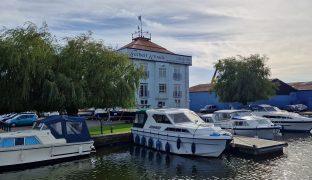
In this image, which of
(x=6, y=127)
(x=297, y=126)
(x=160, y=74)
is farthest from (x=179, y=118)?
(x=160, y=74)

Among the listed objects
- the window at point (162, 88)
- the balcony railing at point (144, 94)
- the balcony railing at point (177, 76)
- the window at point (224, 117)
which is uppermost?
the balcony railing at point (177, 76)

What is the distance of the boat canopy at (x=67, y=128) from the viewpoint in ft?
70.8

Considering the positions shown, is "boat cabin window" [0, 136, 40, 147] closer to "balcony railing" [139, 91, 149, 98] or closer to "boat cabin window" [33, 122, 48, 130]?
"boat cabin window" [33, 122, 48, 130]

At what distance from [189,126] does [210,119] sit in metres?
9.34

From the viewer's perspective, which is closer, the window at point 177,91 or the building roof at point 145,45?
the building roof at point 145,45

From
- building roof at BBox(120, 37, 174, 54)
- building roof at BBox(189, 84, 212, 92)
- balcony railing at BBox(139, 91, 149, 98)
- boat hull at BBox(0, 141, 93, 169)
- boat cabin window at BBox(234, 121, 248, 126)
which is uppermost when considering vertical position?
building roof at BBox(120, 37, 174, 54)

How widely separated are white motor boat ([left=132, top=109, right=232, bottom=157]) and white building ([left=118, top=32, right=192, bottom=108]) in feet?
65.2

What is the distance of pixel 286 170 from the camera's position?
717 inches

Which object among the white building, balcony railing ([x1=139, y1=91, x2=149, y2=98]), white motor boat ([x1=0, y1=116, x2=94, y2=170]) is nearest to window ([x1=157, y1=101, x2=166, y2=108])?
the white building

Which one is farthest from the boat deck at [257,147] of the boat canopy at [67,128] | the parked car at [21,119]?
the parked car at [21,119]

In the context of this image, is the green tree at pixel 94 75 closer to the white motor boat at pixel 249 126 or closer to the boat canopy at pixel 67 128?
the boat canopy at pixel 67 128

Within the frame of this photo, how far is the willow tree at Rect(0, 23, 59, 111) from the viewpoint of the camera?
2222 centimetres

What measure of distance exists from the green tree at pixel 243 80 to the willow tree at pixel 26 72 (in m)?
27.9

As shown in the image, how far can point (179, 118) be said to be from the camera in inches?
957
